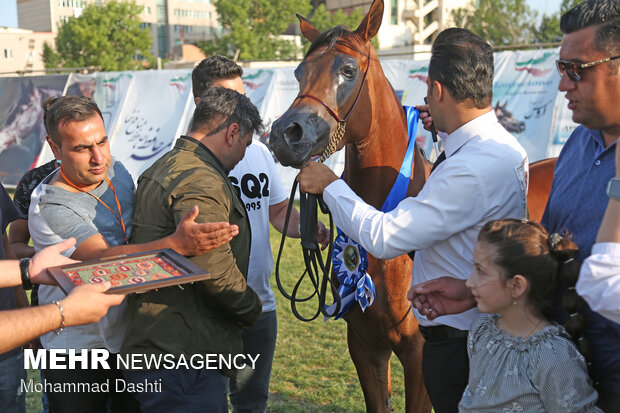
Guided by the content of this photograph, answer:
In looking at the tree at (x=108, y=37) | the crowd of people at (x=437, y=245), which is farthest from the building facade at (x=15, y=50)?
the crowd of people at (x=437, y=245)

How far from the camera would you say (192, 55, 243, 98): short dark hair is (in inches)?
145

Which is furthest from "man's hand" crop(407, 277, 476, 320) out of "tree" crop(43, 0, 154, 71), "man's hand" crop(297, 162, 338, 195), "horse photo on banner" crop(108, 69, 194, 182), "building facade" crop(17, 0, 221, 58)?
"building facade" crop(17, 0, 221, 58)

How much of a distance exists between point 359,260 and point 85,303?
140 cm

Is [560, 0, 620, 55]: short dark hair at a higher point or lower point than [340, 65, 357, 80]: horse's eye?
higher

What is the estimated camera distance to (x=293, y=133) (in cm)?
259

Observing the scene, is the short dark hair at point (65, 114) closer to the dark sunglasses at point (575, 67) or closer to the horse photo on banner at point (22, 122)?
the dark sunglasses at point (575, 67)

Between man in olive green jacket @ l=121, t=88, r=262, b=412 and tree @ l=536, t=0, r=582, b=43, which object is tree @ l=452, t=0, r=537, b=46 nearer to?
tree @ l=536, t=0, r=582, b=43

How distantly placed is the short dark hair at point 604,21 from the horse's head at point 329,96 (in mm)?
1120

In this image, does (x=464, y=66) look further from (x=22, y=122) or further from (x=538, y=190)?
(x=22, y=122)

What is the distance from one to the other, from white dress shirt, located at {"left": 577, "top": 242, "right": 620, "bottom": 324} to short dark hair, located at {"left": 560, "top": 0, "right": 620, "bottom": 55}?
2.10ft

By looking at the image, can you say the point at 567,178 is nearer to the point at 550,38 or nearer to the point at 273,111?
the point at 273,111

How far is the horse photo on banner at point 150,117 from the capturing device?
1397cm

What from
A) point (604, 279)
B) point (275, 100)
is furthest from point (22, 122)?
point (604, 279)

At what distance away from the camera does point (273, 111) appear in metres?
13.1
